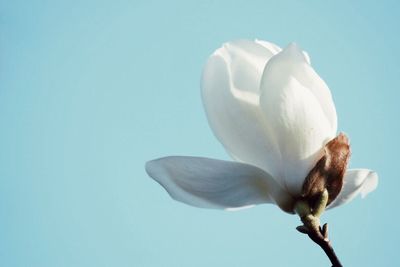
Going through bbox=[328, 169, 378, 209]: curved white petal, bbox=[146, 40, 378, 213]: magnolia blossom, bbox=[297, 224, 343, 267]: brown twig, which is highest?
bbox=[146, 40, 378, 213]: magnolia blossom

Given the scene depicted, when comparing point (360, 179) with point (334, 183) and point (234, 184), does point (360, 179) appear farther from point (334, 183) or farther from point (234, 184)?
point (234, 184)

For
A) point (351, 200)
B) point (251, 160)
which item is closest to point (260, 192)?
point (251, 160)

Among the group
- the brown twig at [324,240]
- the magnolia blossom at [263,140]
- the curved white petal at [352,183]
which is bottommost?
the brown twig at [324,240]

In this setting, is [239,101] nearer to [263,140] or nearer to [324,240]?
[263,140]

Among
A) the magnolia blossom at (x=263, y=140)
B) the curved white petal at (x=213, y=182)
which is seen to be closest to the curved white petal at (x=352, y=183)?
the magnolia blossom at (x=263, y=140)

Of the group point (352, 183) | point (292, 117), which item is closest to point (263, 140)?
point (292, 117)

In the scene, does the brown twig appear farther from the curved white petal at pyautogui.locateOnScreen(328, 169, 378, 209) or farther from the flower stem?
the curved white petal at pyautogui.locateOnScreen(328, 169, 378, 209)

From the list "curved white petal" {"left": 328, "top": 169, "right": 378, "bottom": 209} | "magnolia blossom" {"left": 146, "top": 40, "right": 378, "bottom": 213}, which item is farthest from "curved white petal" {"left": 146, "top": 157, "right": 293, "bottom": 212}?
"curved white petal" {"left": 328, "top": 169, "right": 378, "bottom": 209}

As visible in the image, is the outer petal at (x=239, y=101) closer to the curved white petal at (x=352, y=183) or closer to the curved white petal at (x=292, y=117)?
the curved white petal at (x=292, y=117)
